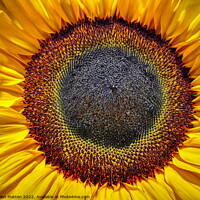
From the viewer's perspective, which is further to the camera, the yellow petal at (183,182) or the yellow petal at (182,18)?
the yellow petal at (182,18)

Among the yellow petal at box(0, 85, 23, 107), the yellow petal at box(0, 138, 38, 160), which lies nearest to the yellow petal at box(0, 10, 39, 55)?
the yellow petal at box(0, 85, 23, 107)

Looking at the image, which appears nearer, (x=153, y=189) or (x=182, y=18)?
(x=153, y=189)

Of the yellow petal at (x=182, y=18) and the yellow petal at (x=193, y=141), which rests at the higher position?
the yellow petal at (x=182, y=18)

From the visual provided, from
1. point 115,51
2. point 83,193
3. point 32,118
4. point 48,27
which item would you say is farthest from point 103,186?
point 48,27

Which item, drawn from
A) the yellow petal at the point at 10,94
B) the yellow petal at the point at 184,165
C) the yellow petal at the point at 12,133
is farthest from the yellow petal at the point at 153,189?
the yellow petal at the point at 10,94

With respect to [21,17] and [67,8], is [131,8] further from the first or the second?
[21,17]

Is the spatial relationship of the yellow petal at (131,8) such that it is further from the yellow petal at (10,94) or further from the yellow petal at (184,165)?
the yellow petal at (184,165)

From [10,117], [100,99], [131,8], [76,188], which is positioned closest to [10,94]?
[10,117]

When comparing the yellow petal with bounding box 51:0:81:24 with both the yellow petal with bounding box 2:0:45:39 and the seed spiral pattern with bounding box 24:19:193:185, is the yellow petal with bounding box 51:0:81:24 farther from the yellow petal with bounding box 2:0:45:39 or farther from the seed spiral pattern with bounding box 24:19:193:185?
the yellow petal with bounding box 2:0:45:39
